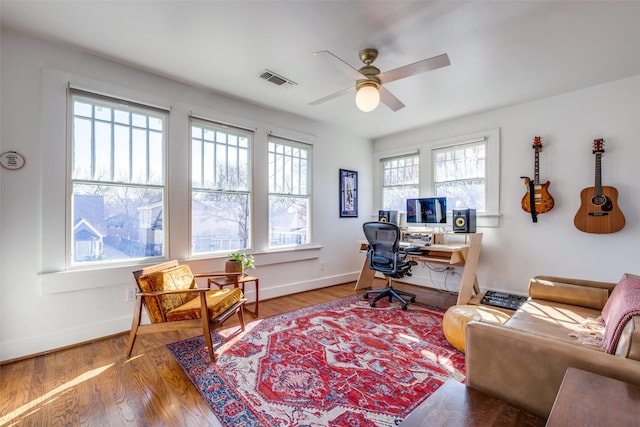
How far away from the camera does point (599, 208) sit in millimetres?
Answer: 2975

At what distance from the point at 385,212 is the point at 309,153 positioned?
4.89ft

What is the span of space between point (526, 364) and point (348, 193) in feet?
12.4

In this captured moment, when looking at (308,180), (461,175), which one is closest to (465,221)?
(461,175)

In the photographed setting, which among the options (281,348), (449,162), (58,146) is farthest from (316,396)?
(449,162)

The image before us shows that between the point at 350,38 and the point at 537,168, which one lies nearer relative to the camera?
the point at 350,38

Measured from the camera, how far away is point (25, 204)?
2.27m

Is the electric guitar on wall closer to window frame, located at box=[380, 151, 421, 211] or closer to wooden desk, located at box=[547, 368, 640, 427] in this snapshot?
window frame, located at box=[380, 151, 421, 211]

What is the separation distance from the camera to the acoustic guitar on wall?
289cm

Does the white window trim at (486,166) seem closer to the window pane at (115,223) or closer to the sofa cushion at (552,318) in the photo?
the sofa cushion at (552,318)

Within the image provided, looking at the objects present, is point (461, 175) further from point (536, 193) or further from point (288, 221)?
point (288, 221)

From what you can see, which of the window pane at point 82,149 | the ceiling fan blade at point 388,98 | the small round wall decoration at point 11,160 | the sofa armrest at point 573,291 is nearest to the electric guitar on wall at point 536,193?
the sofa armrest at point 573,291

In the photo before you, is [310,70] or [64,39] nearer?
[64,39]

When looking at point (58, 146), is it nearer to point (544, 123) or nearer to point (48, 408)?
point (48, 408)

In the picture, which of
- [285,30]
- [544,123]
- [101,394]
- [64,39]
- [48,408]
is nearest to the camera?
[48,408]
